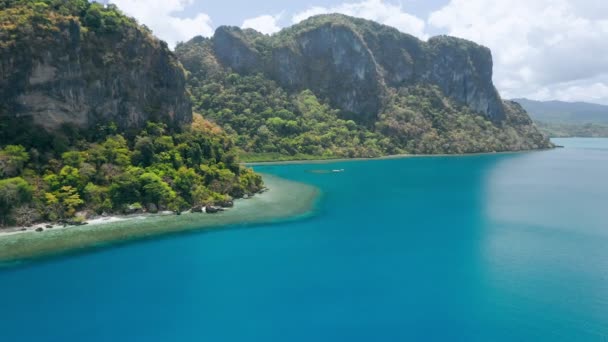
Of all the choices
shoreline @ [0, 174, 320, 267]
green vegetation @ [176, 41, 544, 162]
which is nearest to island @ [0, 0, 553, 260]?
shoreline @ [0, 174, 320, 267]

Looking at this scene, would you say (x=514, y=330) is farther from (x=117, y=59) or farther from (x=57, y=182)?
(x=117, y=59)

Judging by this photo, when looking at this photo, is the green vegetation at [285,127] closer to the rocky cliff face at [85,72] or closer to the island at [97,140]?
the island at [97,140]

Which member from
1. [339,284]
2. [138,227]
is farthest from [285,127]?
[339,284]

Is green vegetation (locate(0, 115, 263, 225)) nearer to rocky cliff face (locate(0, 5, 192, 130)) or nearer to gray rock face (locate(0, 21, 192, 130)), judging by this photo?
gray rock face (locate(0, 21, 192, 130))

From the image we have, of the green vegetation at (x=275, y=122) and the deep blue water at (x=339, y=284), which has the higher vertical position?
the green vegetation at (x=275, y=122)

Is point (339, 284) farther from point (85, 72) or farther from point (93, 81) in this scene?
point (85, 72)

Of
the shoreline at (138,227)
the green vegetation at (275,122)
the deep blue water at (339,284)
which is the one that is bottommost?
the deep blue water at (339,284)

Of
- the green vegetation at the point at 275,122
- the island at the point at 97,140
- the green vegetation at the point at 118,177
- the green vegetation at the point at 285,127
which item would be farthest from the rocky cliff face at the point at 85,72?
the green vegetation at the point at 275,122

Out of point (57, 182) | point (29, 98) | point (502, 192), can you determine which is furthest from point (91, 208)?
point (502, 192)
